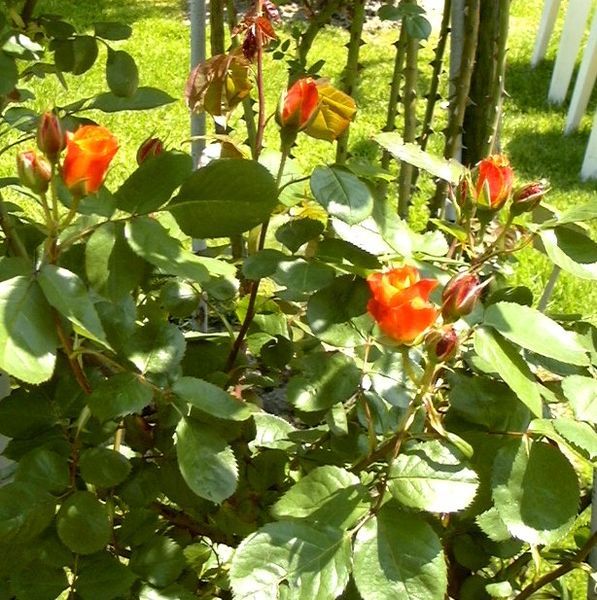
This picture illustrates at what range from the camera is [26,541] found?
0.75m

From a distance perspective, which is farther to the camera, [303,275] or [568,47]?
[568,47]

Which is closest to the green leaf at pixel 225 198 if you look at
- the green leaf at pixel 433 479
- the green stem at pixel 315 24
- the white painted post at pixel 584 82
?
the green leaf at pixel 433 479

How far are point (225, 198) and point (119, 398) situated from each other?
0.17 meters

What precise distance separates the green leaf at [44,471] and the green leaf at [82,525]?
2 centimetres

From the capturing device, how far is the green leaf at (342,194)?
27.9 inches

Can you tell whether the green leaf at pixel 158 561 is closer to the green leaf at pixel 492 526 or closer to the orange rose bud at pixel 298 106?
→ the green leaf at pixel 492 526

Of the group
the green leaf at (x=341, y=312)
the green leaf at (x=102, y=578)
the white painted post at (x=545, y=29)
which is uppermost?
the green leaf at (x=341, y=312)

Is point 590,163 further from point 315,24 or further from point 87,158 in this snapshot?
point 87,158

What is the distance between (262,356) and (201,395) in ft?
0.72

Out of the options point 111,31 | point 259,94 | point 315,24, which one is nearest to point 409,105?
point 315,24

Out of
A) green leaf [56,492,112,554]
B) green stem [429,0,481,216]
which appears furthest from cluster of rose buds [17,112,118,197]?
green stem [429,0,481,216]

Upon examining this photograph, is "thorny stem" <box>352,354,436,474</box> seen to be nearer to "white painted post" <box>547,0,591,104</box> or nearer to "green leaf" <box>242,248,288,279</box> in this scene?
"green leaf" <box>242,248,288,279</box>

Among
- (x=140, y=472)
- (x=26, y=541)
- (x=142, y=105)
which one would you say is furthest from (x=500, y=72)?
(x=26, y=541)

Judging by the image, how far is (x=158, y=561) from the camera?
0.80 m
